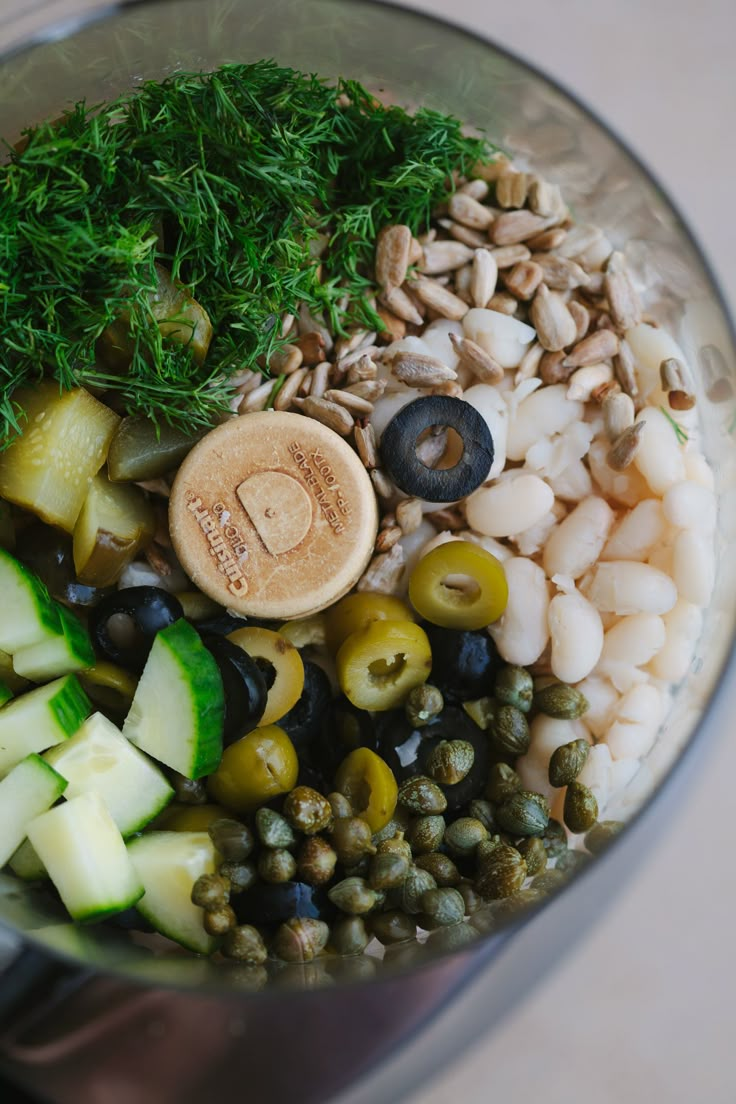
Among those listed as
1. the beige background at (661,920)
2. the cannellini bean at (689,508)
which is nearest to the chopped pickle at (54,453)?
the cannellini bean at (689,508)

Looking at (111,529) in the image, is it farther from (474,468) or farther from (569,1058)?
(569,1058)

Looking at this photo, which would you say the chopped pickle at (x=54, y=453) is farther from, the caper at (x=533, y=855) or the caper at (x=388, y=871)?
the caper at (x=533, y=855)

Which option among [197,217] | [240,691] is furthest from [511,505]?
[197,217]

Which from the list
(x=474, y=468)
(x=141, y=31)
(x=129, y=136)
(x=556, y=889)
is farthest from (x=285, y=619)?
(x=141, y=31)

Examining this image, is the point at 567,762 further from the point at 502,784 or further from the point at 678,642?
the point at 678,642

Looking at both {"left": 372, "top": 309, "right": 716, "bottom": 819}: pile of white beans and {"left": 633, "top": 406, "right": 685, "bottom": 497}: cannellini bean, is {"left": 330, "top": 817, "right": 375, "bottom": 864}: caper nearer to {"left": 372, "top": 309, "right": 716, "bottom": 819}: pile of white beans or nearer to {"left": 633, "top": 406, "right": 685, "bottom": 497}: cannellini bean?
{"left": 372, "top": 309, "right": 716, "bottom": 819}: pile of white beans

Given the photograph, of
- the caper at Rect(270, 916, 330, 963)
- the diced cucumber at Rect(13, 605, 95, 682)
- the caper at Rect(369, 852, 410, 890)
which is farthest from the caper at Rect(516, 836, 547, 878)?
the diced cucumber at Rect(13, 605, 95, 682)
